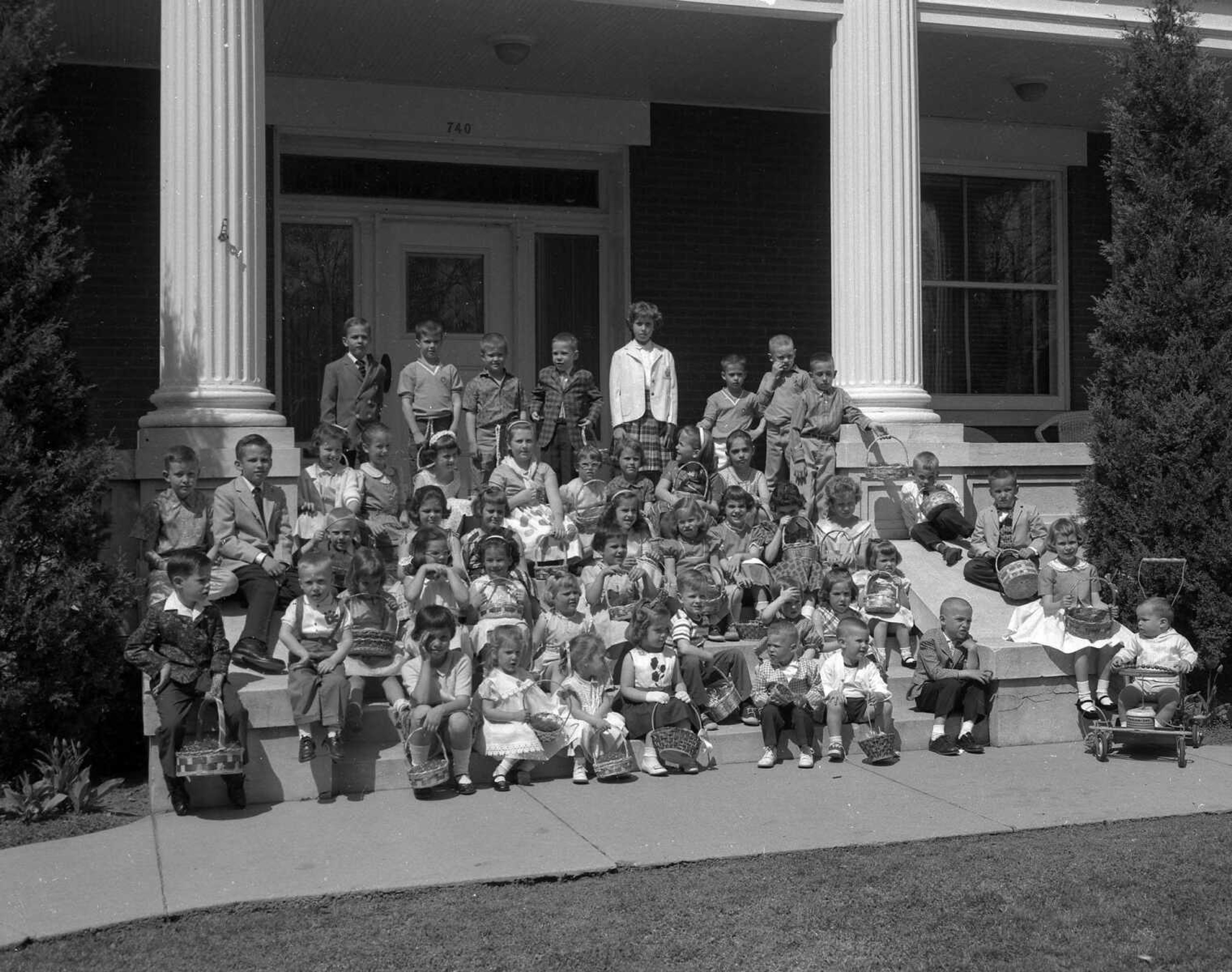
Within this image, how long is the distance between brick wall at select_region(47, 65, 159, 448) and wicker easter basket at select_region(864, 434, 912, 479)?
5.42 meters

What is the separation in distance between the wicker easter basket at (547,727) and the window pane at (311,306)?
5461 millimetres

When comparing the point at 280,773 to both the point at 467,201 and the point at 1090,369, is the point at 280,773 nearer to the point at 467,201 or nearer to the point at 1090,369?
the point at 467,201

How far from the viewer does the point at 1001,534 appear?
9.23 metres

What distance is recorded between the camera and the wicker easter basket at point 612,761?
7.14 metres

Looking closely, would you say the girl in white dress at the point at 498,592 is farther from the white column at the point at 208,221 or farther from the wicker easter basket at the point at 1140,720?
the wicker easter basket at the point at 1140,720

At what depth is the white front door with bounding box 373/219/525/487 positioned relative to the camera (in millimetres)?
12234

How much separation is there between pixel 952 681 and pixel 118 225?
7.26m

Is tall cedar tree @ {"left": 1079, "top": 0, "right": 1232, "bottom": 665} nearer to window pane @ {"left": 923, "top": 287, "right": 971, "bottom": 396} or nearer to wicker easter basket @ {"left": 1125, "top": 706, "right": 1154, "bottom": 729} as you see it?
wicker easter basket @ {"left": 1125, "top": 706, "right": 1154, "bottom": 729}

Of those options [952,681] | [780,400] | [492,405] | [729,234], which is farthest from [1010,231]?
[952,681]

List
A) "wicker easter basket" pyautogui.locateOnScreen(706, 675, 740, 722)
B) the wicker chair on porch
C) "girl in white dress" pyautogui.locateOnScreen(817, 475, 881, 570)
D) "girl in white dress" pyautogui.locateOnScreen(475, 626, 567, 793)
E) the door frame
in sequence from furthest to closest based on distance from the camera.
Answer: the wicker chair on porch, the door frame, "girl in white dress" pyautogui.locateOnScreen(817, 475, 881, 570), "wicker easter basket" pyautogui.locateOnScreen(706, 675, 740, 722), "girl in white dress" pyautogui.locateOnScreen(475, 626, 567, 793)

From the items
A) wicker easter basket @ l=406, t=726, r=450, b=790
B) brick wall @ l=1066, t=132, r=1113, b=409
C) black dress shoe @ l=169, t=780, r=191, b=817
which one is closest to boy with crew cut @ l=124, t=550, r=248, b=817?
black dress shoe @ l=169, t=780, r=191, b=817

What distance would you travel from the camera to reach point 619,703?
7.50 meters

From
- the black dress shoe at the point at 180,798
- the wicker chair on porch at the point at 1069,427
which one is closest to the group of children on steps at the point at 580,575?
the black dress shoe at the point at 180,798

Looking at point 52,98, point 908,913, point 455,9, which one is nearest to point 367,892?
point 908,913
